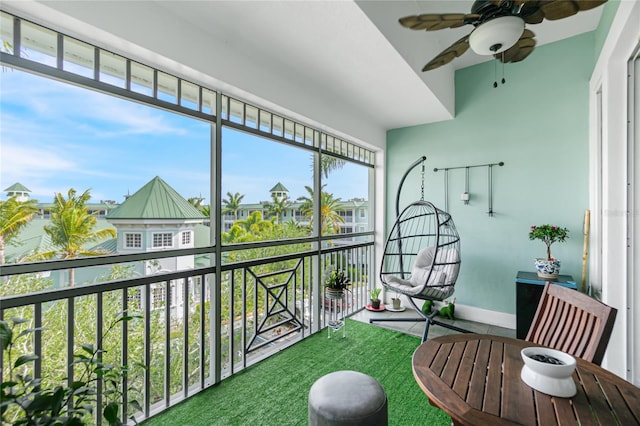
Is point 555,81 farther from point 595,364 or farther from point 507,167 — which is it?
point 595,364

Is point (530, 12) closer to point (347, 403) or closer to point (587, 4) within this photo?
point (587, 4)

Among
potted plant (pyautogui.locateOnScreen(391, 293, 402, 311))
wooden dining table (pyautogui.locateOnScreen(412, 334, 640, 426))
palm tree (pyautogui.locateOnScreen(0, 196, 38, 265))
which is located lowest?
potted plant (pyautogui.locateOnScreen(391, 293, 402, 311))

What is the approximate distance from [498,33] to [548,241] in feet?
8.06

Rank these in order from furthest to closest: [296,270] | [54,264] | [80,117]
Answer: [296,270] < [80,117] < [54,264]

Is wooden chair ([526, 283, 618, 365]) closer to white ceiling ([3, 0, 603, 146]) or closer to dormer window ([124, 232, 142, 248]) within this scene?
white ceiling ([3, 0, 603, 146])

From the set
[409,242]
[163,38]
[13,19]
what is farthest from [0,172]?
[409,242]

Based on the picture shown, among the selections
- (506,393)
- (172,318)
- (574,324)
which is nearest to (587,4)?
(574,324)

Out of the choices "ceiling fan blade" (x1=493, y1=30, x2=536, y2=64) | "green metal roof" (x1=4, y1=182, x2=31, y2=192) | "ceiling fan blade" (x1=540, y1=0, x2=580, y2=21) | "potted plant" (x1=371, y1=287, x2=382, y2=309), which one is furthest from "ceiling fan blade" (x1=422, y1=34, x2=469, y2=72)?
"potted plant" (x1=371, y1=287, x2=382, y2=309)

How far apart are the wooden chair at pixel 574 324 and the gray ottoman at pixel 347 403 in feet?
3.10

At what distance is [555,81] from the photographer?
3.20 metres

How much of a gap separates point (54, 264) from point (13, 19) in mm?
1284

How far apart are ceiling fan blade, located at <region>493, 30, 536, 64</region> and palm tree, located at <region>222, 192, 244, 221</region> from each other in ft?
7.44

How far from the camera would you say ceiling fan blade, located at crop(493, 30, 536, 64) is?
5.84ft

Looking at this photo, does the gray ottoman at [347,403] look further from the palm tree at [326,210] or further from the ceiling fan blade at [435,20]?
the palm tree at [326,210]
